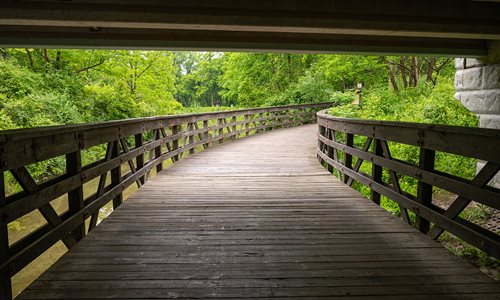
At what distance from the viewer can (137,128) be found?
5.94 meters

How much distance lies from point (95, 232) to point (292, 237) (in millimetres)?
2121

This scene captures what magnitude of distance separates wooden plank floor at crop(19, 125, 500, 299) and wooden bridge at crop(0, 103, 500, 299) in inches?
0.5

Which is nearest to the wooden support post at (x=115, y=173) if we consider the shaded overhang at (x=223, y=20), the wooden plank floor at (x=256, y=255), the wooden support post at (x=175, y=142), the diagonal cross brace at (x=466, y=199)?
the wooden plank floor at (x=256, y=255)

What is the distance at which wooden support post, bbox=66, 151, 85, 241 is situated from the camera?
3.72 meters

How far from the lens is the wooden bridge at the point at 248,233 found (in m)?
2.73

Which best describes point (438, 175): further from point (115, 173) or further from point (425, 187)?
point (115, 173)

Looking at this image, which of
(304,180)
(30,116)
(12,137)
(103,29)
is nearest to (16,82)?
(30,116)

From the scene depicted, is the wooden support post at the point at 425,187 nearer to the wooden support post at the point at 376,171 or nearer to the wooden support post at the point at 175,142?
the wooden support post at the point at 376,171

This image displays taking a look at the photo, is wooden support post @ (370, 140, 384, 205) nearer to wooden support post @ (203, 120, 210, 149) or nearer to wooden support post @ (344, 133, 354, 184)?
wooden support post @ (344, 133, 354, 184)

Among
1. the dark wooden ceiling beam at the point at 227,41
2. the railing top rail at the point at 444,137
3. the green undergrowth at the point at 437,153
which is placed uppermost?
the dark wooden ceiling beam at the point at 227,41

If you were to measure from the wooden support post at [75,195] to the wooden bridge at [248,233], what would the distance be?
0.01 metres

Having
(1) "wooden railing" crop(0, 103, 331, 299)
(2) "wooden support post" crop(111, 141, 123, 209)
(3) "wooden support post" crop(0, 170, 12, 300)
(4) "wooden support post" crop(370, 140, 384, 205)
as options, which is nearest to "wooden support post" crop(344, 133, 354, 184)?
(4) "wooden support post" crop(370, 140, 384, 205)

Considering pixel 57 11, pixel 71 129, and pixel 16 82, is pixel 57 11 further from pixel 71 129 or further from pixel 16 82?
pixel 16 82

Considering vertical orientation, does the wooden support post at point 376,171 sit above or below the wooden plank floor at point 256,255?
above
